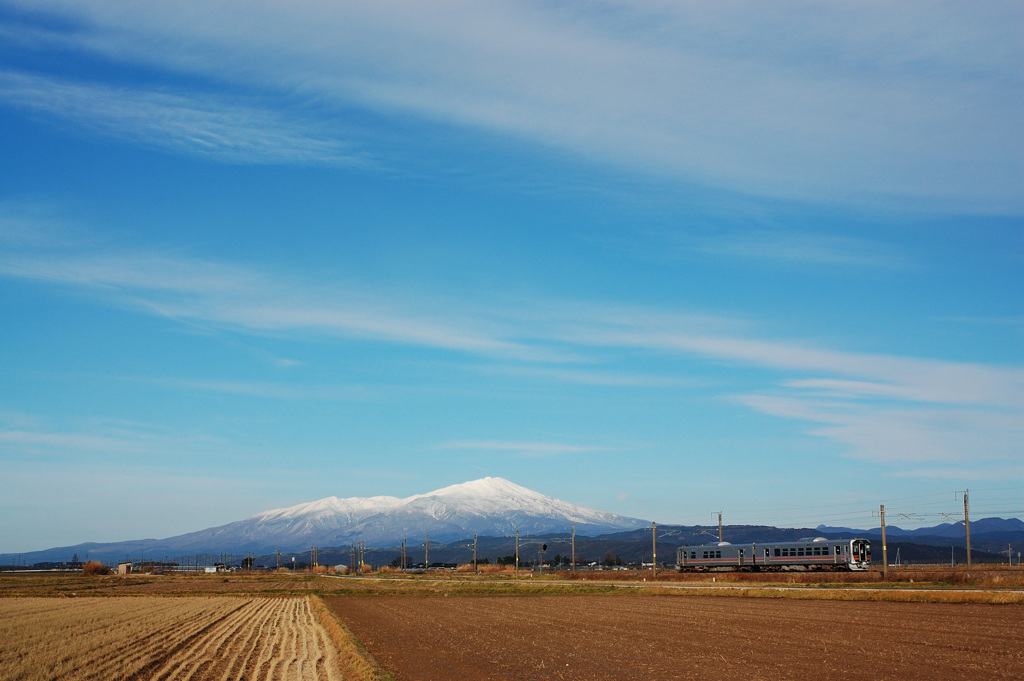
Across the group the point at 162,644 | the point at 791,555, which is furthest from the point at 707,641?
the point at 791,555

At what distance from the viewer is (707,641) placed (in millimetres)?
26891

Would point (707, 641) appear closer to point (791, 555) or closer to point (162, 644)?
point (162, 644)

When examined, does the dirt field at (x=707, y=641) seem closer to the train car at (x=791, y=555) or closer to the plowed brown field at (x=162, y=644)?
the plowed brown field at (x=162, y=644)

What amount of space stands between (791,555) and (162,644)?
64845 millimetres

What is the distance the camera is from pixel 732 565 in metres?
86.2

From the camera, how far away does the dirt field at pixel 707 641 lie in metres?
20.5

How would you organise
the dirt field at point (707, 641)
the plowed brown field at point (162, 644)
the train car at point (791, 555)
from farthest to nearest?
the train car at point (791, 555)
the plowed brown field at point (162, 644)
the dirt field at point (707, 641)


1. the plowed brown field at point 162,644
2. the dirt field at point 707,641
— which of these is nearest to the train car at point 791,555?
the dirt field at point 707,641

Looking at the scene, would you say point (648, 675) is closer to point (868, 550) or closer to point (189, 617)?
point (189, 617)

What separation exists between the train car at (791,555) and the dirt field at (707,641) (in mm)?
35728

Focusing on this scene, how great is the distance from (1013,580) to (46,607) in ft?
211

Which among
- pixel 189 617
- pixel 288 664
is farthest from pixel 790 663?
pixel 189 617

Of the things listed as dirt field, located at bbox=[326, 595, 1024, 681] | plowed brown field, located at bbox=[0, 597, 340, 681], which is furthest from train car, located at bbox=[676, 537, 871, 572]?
plowed brown field, located at bbox=[0, 597, 340, 681]

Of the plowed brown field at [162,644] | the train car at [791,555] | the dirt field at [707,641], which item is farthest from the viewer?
the train car at [791,555]
